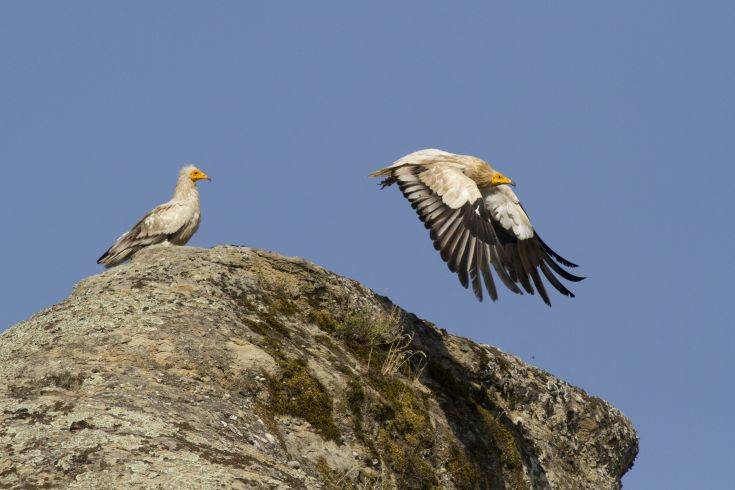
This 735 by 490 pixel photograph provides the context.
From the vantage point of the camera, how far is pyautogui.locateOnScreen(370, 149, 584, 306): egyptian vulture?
10.9m

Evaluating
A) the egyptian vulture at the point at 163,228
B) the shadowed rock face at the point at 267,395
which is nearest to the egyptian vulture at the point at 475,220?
the shadowed rock face at the point at 267,395

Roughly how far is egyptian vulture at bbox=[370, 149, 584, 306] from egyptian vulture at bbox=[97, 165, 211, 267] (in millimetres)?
2301

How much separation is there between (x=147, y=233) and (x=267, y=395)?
5.01m

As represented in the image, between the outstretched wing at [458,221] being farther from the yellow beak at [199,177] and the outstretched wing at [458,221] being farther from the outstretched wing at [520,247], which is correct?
the yellow beak at [199,177]

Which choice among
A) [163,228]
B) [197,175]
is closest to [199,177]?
[197,175]

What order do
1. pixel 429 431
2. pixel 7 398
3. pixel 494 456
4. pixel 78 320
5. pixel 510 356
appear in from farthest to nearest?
pixel 510 356
pixel 494 456
pixel 429 431
pixel 78 320
pixel 7 398

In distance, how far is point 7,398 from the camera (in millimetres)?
6297

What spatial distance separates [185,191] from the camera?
1312 cm

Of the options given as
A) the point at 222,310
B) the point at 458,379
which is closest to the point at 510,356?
the point at 458,379

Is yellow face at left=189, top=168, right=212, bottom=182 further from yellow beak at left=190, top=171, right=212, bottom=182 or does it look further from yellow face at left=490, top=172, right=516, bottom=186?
yellow face at left=490, top=172, right=516, bottom=186

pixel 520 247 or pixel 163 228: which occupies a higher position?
pixel 520 247

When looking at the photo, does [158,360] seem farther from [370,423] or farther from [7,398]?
[370,423]

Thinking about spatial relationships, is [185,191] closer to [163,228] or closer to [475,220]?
[163,228]

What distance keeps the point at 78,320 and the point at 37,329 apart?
0.31m
